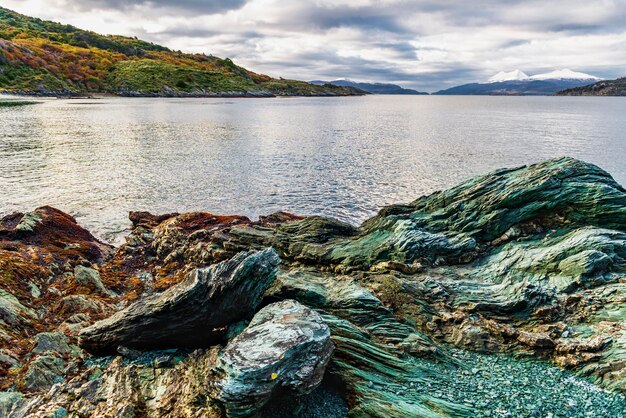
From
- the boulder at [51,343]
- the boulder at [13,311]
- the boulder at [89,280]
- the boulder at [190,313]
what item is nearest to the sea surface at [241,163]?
the boulder at [89,280]

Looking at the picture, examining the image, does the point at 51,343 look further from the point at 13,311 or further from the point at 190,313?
the point at 190,313

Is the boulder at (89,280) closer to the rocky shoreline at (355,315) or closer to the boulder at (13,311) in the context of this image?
the rocky shoreline at (355,315)

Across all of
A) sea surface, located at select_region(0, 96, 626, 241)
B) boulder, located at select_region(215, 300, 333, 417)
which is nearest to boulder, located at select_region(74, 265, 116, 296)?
sea surface, located at select_region(0, 96, 626, 241)

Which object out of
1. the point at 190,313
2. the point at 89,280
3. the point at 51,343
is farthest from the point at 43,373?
the point at 89,280

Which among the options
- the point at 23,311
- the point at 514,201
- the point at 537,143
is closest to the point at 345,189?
the point at 514,201

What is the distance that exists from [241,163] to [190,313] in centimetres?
4315

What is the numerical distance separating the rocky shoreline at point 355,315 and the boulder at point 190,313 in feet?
0.16

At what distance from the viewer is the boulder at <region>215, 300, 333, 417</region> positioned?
30.0ft

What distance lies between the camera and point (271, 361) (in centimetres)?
945

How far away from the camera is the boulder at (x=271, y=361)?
9.14 m

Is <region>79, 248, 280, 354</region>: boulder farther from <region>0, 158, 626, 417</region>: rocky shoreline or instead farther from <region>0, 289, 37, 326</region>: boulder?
<region>0, 289, 37, 326</region>: boulder

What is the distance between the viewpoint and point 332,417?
9914mm

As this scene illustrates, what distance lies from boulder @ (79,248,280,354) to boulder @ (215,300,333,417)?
1.67 m

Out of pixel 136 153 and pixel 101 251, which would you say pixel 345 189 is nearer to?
pixel 101 251
